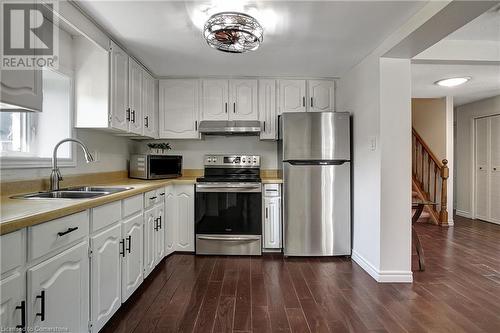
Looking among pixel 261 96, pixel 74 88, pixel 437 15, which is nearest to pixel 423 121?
pixel 261 96

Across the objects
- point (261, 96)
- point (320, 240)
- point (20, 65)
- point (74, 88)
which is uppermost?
point (261, 96)

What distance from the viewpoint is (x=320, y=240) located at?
10.00 feet

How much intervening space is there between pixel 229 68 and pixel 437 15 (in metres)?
2.03

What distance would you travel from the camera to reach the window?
1.93m

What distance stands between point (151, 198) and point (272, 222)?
142 cm

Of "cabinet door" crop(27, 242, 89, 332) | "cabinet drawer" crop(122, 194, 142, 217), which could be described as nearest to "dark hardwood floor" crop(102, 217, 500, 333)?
"cabinet door" crop(27, 242, 89, 332)

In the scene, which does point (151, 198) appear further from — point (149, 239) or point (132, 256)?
point (132, 256)

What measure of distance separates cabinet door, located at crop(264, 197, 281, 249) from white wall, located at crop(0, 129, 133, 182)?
1.80m

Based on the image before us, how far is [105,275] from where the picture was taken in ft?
5.47

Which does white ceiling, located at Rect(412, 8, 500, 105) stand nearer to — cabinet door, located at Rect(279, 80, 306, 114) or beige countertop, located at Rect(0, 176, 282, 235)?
cabinet door, located at Rect(279, 80, 306, 114)

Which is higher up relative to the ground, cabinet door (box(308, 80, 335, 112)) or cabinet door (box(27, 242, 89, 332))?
cabinet door (box(308, 80, 335, 112))

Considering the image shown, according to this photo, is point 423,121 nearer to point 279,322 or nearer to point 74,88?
point 279,322

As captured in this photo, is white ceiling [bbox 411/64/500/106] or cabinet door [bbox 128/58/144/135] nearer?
cabinet door [bbox 128/58/144/135]

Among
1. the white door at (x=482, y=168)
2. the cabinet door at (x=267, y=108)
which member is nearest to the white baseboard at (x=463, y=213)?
the white door at (x=482, y=168)
